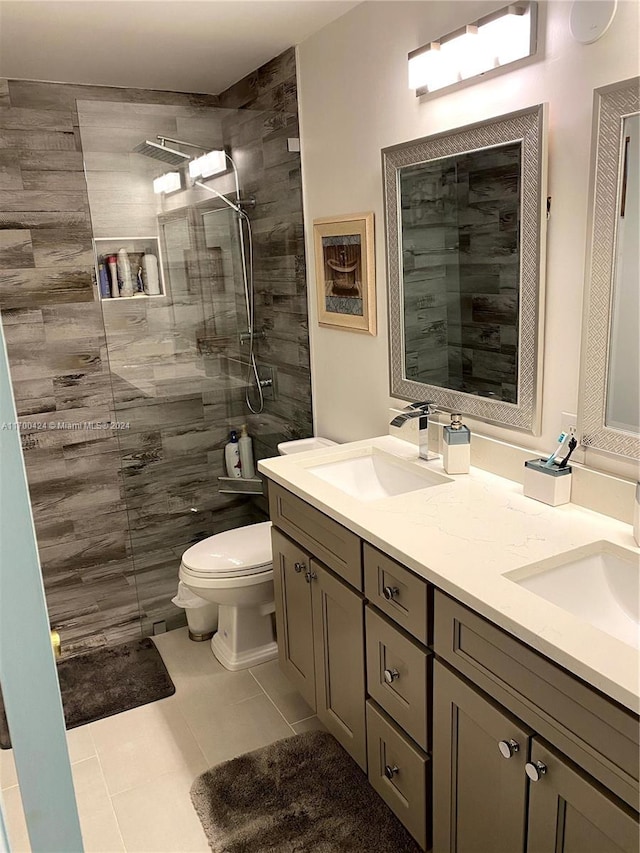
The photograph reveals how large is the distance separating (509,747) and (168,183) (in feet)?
8.10

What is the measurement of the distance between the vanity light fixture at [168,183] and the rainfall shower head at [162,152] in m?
0.05

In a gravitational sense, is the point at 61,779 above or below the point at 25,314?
below

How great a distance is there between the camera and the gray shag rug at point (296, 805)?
1982 millimetres

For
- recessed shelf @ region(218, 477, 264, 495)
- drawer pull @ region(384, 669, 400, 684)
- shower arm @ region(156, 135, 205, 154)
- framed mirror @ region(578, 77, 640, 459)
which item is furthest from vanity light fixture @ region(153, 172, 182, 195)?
drawer pull @ region(384, 669, 400, 684)

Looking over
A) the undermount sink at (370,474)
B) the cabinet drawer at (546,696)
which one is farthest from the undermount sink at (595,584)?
the undermount sink at (370,474)

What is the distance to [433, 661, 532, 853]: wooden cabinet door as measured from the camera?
138 centimetres

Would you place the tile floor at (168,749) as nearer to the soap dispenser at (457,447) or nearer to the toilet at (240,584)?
the toilet at (240,584)

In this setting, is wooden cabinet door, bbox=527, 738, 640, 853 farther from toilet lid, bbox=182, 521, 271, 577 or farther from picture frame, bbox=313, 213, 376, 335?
picture frame, bbox=313, 213, 376, 335

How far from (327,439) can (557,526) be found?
1.44m

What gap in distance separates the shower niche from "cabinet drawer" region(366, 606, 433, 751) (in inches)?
68.7

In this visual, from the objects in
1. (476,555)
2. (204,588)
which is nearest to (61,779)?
(476,555)

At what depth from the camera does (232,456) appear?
10.5 feet

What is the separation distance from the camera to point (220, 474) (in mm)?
3213

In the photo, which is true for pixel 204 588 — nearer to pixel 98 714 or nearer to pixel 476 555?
pixel 98 714
